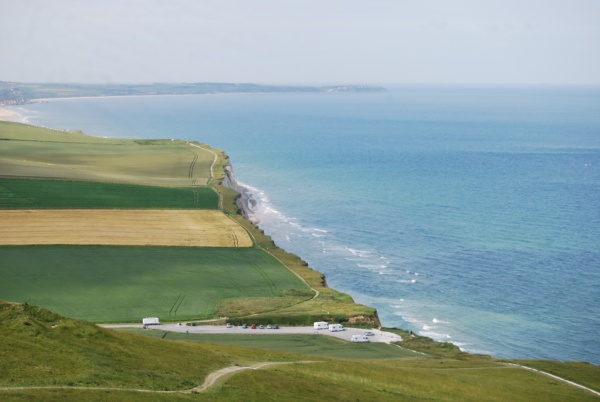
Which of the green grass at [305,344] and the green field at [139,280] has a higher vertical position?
the green grass at [305,344]

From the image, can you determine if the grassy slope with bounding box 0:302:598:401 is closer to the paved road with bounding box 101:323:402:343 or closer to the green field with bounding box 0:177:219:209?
the paved road with bounding box 101:323:402:343

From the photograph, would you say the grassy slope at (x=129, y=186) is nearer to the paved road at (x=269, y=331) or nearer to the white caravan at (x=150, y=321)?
the paved road at (x=269, y=331)

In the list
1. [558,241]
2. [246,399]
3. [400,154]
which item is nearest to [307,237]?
[558,241]

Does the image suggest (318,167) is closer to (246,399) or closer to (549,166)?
(549,166)

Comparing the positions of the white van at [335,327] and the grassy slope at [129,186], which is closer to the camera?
the white van at [335,327]

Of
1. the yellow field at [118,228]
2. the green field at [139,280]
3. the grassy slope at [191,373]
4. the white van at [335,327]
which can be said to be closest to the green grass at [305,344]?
the white van at [335,327]

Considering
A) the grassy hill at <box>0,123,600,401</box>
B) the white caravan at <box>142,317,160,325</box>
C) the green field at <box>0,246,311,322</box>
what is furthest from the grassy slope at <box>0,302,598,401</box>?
the green field at <box>0,246,311,322</box>
